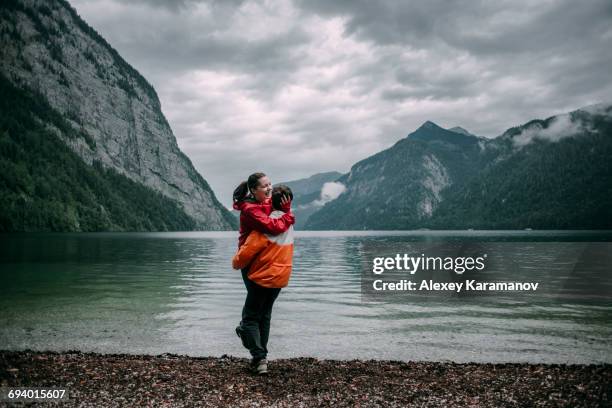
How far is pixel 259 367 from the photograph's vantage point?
9.02 m

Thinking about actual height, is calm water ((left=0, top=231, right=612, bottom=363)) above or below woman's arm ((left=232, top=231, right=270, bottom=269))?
below

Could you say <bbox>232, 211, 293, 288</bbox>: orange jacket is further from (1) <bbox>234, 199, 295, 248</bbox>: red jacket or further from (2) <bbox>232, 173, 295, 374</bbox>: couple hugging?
(1) <bbox>234, 199, 295, 248</bbox>: red jacket

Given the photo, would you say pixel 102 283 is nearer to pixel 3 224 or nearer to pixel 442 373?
pixel 442 373

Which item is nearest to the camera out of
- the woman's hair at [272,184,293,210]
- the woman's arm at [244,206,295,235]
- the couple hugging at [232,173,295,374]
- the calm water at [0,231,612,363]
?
the woman's arm at [244,206,295,235]

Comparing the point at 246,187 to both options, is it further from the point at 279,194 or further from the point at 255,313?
the point at 255,313

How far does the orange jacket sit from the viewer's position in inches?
340

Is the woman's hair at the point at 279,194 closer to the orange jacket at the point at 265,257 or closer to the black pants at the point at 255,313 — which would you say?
the orange jacket at the point at 265,257

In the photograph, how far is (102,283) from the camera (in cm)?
2883

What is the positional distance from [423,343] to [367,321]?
145 inches

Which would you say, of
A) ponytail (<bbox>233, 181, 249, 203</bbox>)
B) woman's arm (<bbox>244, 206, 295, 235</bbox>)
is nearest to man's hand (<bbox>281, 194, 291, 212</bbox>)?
woman's arm (<bbox>244, 206, 295, 235</bbox>)

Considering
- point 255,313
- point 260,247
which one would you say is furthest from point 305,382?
point 260,247

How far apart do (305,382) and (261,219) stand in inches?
120

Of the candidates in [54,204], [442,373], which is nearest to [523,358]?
[442,373]

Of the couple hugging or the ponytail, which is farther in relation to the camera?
the ponytail
